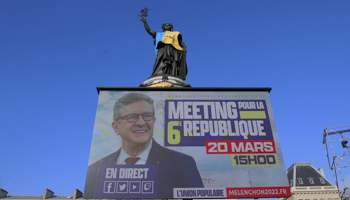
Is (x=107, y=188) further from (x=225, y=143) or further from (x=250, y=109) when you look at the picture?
(x=250, y=109)

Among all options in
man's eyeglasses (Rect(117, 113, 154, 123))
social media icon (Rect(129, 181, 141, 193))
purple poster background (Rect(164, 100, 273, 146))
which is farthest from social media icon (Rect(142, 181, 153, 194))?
man's eyeglasses (Rect(117, 113, 154, 123))

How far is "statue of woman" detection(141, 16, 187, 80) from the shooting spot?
1758cm

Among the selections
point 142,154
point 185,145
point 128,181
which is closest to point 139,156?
point 142,154

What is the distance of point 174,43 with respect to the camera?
1820 centimetres

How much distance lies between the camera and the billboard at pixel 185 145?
34.9 feet

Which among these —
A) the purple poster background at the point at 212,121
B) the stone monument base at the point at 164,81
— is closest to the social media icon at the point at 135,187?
the purple poster background at the point at 212,121

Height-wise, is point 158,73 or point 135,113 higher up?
point 158,73

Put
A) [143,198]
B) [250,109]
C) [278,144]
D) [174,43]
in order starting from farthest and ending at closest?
[174,43] < [250,109] < [278,144] < [143,198]

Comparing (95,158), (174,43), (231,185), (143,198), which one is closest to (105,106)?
(95,158)

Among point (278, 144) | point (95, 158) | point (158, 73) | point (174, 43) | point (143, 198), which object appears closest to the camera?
point (143, 198)

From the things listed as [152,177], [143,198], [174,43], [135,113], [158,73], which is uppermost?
[174,43]

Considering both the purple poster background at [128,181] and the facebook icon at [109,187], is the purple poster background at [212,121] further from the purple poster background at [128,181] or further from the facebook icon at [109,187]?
the facebook icon at [109,187]

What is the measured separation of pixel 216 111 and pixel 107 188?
5690 millimetres

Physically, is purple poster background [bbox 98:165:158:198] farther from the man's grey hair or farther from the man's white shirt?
the man's grey hair
